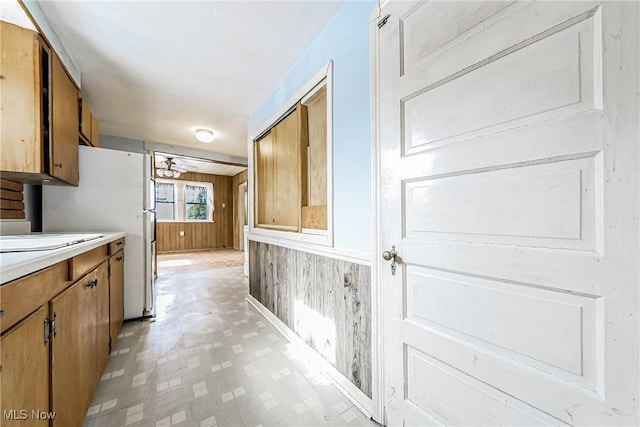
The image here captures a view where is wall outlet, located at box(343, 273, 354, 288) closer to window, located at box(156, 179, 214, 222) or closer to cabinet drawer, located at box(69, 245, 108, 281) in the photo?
cabinet drawer, located at box(69, 245, 108, 281)

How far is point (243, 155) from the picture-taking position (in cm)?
498

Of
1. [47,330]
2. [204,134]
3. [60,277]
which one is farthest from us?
[204,134]

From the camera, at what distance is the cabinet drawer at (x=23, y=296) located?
607 millimetres

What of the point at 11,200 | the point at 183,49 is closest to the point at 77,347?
the point at 11,200

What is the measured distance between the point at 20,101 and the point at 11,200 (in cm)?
78

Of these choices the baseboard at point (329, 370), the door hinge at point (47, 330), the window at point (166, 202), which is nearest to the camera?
the door hinge at point (47, 330)

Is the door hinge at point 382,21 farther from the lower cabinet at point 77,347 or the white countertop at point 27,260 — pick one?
the lower cabinet at point 77,347

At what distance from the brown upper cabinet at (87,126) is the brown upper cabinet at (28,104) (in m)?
0.71

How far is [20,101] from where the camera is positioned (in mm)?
1428

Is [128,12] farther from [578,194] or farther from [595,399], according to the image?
[595,399]

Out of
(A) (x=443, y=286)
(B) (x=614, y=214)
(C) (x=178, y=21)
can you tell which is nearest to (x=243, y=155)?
(C) (x=178, y=21)

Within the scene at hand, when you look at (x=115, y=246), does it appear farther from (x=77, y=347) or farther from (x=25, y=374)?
(x=25, y=374)

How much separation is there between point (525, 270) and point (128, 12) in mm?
2456

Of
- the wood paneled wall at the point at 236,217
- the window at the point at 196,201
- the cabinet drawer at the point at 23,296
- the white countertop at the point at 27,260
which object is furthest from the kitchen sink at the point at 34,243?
the window at the point at 196,201
